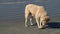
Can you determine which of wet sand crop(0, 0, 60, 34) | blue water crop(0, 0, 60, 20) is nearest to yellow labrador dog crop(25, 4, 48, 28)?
wet sand crop(0, 0, 60, 34)

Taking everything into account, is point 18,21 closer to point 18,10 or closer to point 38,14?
point 38,14

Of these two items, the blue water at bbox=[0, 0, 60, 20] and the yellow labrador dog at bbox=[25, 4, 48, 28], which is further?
the blue water at bbox=[0, 0, 60, 20]

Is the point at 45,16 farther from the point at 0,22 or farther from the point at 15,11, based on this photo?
the point at 15,11

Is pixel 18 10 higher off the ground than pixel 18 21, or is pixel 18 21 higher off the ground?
pixel 18 10

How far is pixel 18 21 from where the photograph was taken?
12.2 m

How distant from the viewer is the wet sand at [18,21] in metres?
10.4

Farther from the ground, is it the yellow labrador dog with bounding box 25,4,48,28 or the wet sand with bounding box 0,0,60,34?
the yellow labrador dog with bounding box 25,4,48,28

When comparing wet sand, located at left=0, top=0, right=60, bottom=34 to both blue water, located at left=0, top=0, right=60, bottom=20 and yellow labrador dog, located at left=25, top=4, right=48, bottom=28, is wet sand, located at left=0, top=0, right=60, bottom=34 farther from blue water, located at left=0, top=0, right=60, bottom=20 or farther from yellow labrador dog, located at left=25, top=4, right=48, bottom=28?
yellow labrador dog, located at left=25, top=4, right=48, bottom=28

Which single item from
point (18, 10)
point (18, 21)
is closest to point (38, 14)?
point (18, 21)

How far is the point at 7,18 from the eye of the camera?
42.9 ft

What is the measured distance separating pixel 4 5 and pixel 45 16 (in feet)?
23.1

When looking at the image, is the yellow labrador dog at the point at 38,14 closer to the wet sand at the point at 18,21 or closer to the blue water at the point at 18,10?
the wet sand at the point at 18,21

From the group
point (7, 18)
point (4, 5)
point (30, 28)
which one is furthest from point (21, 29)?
point (4, 5)

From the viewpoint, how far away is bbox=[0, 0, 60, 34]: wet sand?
1039 centimetres
